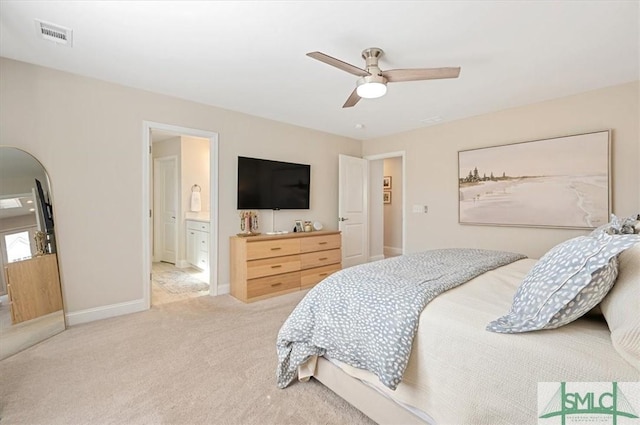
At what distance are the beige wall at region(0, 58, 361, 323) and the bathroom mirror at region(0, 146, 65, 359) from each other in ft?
0.34

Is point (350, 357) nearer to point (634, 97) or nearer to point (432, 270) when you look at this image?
point (432, 270)

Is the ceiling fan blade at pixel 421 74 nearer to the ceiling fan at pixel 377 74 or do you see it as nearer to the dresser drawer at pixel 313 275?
the ceiling fan at pixel 377 74

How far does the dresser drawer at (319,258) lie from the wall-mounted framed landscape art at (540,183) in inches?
74.2

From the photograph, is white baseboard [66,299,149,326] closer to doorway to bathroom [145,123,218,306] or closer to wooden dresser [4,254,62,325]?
wooden dresser [4,254,62,325]

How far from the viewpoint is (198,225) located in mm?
4793

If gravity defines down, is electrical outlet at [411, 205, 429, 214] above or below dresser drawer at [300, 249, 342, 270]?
above

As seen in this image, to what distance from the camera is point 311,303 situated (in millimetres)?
1686

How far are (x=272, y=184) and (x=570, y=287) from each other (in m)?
3.51

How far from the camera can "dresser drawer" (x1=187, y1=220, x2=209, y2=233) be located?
457 cm

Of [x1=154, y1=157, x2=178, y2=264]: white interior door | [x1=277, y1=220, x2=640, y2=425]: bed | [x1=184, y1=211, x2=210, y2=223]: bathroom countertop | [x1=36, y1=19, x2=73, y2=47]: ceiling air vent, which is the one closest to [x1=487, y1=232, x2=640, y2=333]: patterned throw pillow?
[x1=277, y1=220, x2=640, y2=425]: bed

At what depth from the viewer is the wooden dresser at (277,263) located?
340 centimetres

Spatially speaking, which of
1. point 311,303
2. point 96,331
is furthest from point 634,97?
point 96,331

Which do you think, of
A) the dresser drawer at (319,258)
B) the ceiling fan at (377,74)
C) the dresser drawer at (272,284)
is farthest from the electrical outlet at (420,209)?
the ceiling fan at (377,74)

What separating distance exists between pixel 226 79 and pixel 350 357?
8.88 feet
